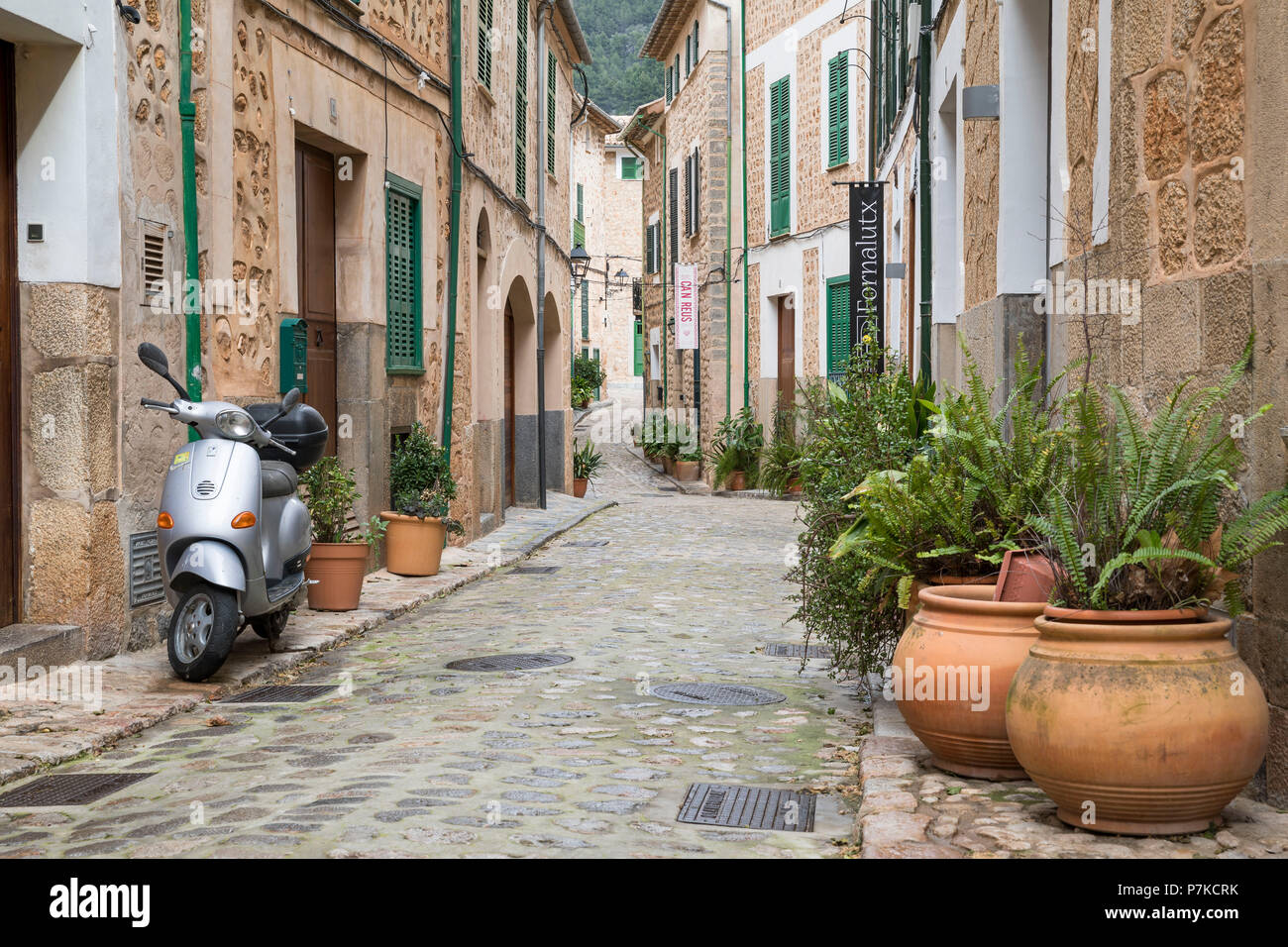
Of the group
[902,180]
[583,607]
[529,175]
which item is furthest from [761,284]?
[583,607]

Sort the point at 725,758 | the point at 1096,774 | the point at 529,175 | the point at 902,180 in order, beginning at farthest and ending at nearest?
the point at 529,175 → the point at 902,180 → the point at 725,758 → the point at 1096,774

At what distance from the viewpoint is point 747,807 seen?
4.20m

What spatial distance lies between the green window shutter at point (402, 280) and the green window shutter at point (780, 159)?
1209 centimetres

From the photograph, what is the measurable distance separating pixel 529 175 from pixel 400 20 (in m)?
6.75

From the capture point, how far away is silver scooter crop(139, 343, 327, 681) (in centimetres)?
590

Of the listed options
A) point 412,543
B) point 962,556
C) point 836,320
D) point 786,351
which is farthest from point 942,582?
point 786,351

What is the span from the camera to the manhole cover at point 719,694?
5.91 m

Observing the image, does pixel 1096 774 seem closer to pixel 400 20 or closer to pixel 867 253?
pixel 400 20

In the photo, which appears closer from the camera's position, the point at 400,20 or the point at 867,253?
the point at 400,20

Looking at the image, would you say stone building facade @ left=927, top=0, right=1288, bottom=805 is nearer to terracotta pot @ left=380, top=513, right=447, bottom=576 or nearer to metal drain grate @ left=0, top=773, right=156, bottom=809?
metal drain grate @ left=0, top=773, right=156, bottom=809

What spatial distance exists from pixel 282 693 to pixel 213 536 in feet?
2.52

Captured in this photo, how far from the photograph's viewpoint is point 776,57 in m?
22.8

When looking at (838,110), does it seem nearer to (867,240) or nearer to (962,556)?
(867,240)

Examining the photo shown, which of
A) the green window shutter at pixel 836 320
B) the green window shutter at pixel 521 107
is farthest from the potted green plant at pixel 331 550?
the green window shutter at pixel 836 320
